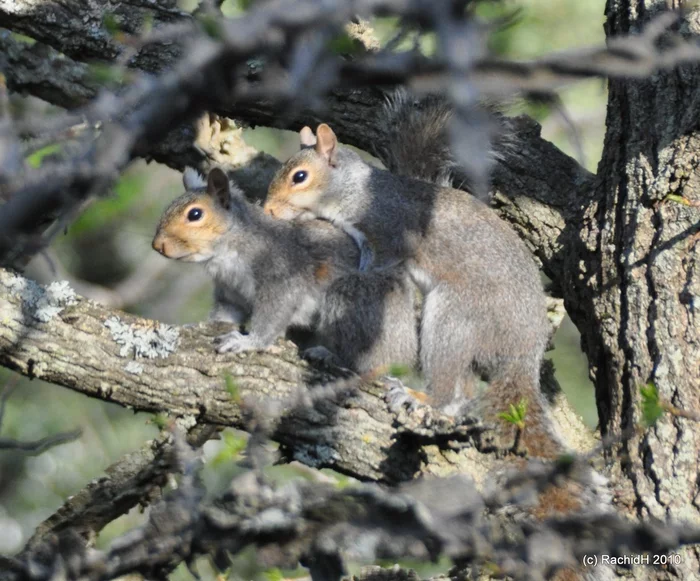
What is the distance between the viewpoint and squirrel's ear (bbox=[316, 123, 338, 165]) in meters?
4.49

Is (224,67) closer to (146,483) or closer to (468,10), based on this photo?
(468,10)

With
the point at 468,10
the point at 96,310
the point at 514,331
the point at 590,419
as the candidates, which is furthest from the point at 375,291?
the point at 590,419

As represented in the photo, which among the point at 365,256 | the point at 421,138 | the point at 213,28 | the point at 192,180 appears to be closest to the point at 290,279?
the point at 365,256

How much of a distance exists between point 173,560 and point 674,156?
7.40ft

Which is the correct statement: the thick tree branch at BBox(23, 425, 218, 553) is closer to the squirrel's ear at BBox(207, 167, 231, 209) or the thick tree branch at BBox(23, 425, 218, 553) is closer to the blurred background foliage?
the squirrel's ear at BBox(207, 167, 231, 209)

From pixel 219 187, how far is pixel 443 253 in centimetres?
109

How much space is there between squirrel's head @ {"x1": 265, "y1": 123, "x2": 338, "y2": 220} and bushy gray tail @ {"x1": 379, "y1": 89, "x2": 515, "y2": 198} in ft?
1.05

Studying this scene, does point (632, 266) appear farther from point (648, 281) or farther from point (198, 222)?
point (198, 222)

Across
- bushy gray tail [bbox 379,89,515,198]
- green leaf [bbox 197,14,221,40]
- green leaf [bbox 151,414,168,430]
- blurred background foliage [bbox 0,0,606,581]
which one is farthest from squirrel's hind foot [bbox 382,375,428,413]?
blurred background foliage [bbox 0,0,606,581]

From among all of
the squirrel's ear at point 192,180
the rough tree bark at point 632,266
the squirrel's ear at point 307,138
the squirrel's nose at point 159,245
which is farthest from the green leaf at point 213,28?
the squirrel's ear at point 307,138

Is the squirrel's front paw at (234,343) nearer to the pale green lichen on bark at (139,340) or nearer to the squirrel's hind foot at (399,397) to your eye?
the pale green lichen on bark at (139,340)

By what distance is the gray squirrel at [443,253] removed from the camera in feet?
12.7

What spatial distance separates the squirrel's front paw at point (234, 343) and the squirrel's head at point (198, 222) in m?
0.63

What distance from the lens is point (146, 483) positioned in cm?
300
